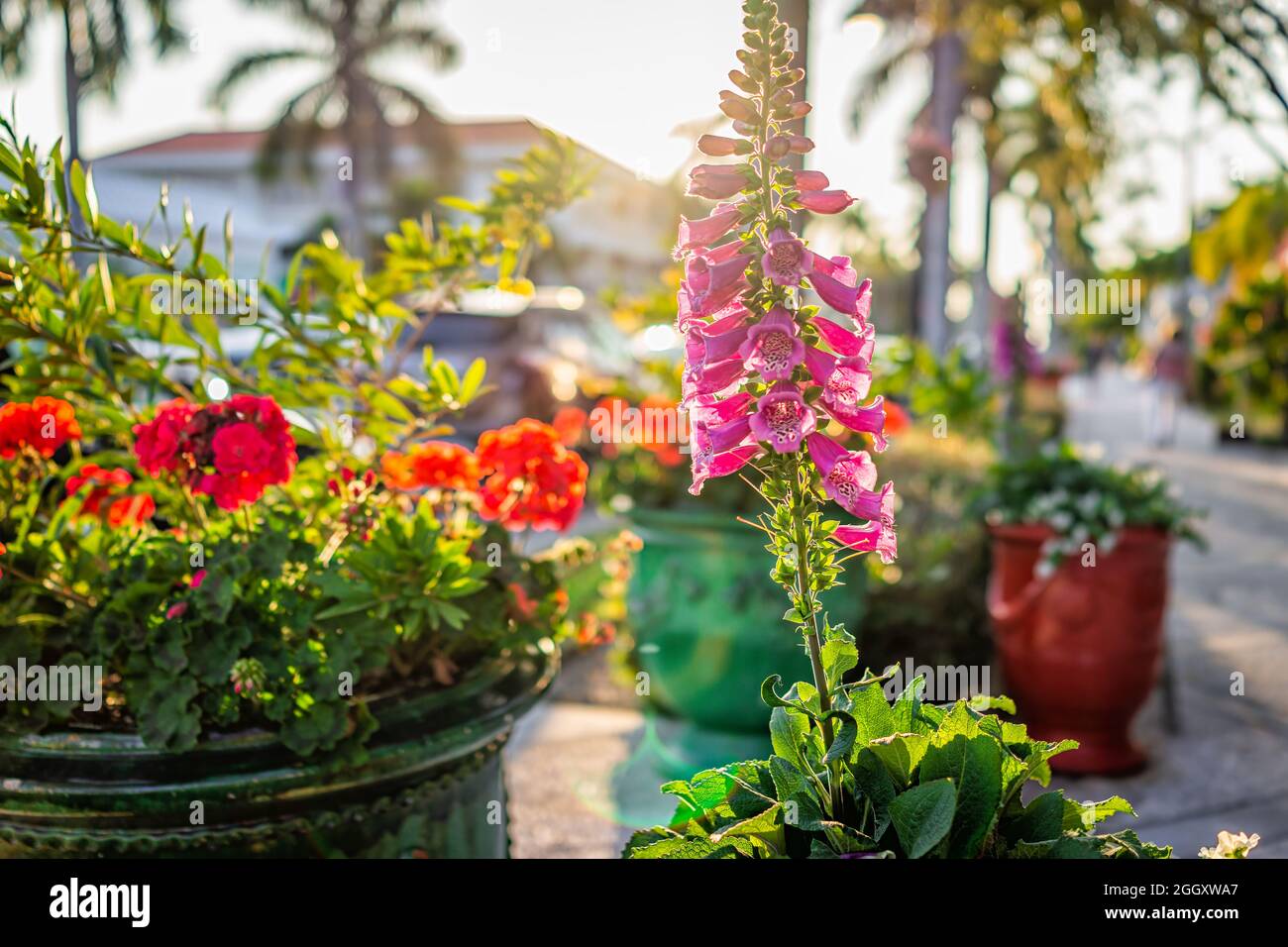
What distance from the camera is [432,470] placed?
2801 mm

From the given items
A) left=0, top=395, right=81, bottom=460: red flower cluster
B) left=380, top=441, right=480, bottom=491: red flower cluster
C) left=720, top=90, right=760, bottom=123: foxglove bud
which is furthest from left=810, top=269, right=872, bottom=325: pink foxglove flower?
left=0, top=395, right=81, bottom=460: red flower cluster

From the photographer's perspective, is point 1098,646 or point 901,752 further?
point 1098,646

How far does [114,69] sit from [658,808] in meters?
19.9

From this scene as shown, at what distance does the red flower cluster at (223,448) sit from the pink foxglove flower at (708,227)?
3.67ft

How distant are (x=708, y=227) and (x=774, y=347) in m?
0.19

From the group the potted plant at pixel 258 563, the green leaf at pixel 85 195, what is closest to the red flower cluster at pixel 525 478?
the potted plant at pixel 258 563

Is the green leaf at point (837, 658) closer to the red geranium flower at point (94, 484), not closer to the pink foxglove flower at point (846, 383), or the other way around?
the pink foxglove flower at point (846, 383)

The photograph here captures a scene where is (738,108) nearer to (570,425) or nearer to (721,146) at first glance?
(721,146)

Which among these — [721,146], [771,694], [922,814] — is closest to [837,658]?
[771,694]

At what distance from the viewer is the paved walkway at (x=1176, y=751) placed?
12.6 feet

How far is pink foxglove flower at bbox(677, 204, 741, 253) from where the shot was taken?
144cm

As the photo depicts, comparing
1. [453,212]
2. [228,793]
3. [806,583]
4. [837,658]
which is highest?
[453,212]

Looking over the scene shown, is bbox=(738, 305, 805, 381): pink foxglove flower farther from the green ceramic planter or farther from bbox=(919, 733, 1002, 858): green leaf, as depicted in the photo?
the green ceramic planter

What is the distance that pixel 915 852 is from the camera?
4.55 feet
